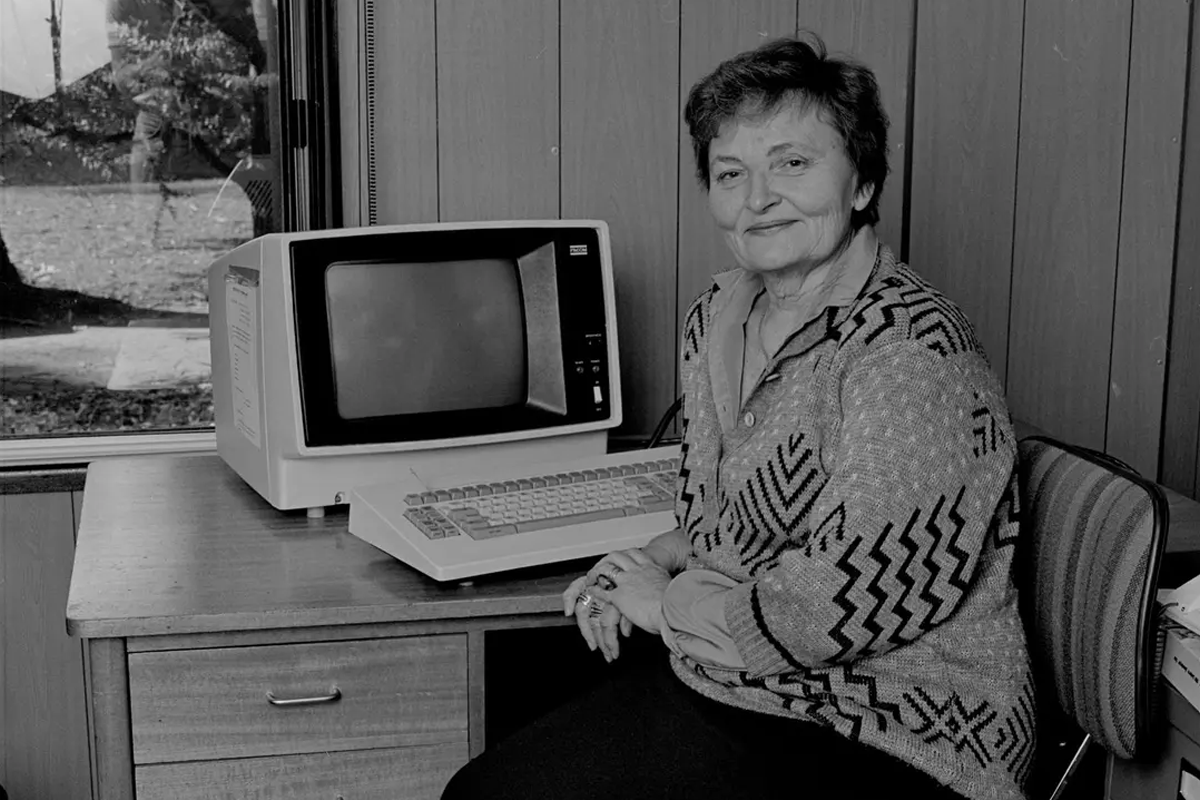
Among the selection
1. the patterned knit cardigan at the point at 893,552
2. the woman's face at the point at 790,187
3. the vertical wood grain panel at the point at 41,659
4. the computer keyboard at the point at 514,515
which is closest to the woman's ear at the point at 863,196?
the woman's face at the point at 790,187

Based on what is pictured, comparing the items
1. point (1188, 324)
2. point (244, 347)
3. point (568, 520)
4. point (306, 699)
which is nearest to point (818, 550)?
point (568, 520)

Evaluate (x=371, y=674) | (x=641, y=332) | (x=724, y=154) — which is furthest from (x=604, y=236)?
(x=371, y=674)

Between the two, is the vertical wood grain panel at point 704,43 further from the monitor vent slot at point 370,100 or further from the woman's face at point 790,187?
the woman's face at point 790,187

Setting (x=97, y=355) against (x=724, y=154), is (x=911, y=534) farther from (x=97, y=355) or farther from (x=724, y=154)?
(x=97, y=355)

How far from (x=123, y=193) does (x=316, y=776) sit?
1.13 m

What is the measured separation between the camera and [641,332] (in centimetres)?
232

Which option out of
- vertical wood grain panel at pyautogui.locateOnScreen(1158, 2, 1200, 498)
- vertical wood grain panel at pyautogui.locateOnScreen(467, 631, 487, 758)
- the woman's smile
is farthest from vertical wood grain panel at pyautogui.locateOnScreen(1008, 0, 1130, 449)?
vertical wood grain panel at pyautogui.locateOnScreen(467, 631, 487, 758)

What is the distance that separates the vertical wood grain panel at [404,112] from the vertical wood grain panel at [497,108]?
17mm

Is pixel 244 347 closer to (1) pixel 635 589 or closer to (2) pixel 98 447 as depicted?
(2) pixel 98 447

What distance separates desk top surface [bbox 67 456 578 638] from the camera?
1.42m

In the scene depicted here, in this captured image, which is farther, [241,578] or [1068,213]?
[1068,213]

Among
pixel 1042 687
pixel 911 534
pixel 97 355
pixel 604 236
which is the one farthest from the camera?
pixel 97 355

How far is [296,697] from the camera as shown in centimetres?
147

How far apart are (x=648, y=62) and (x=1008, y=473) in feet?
3.87
